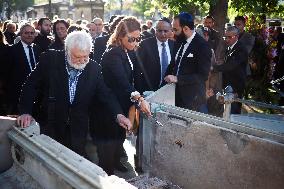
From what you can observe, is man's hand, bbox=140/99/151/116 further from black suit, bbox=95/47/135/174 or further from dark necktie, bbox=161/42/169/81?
dark necktie, bbox=161/42/169/81

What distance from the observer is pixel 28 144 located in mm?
2264

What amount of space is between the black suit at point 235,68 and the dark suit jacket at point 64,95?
10.5ft

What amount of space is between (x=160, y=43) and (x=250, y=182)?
9.39 feet

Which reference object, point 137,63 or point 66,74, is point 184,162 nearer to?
point 66,74

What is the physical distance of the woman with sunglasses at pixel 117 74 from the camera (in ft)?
13.5

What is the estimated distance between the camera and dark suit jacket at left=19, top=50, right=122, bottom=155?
3.42 m

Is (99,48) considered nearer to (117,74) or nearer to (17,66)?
(17,66)

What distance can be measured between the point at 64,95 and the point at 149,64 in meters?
1.88

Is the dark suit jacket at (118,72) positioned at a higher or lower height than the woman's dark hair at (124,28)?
lower

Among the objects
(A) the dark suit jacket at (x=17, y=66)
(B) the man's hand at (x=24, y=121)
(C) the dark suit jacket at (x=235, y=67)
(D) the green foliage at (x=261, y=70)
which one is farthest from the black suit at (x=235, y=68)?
(B) the man's hand at (x=24, y=121)

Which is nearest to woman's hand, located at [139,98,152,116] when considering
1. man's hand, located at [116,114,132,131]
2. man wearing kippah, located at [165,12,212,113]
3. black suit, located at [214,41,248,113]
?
man's hand, located at [116,114,132,131]

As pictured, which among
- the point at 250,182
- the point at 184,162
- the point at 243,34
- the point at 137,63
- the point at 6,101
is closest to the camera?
the point at 250,182

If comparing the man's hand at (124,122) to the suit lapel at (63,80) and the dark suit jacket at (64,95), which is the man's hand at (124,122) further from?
the suit lapel at (63,80)

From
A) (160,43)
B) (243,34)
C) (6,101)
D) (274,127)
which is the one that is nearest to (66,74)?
(160,43)
